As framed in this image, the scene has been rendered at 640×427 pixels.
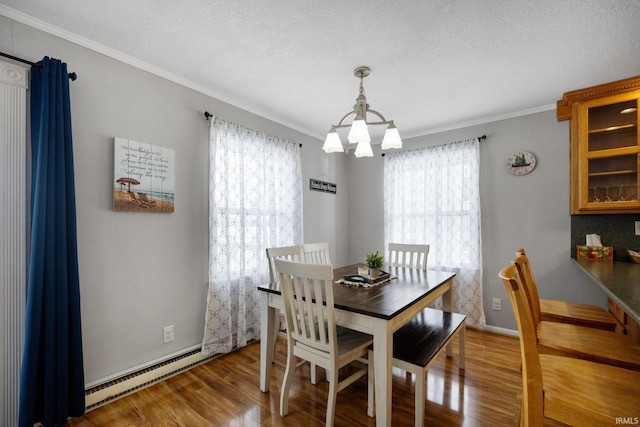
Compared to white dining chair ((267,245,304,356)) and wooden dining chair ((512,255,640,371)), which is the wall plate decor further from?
white dining chair ((267,245,304,356))

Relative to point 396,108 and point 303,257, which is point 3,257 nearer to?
point 303,257

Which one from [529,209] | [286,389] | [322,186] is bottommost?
[286,389]

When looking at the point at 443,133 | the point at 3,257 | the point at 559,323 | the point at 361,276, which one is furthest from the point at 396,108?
the point at 3,257

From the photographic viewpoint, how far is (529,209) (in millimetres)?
3064

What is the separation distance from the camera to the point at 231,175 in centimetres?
277

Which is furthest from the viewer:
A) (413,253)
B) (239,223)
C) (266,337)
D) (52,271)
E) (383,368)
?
(413,253)

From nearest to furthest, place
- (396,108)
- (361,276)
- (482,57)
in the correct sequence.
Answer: (482,57)
(361,276)
(396,108)

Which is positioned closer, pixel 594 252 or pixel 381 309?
pixel 381 309

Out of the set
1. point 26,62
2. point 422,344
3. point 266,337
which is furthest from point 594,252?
point 26,62

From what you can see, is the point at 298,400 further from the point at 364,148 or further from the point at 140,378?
the point at 364,148

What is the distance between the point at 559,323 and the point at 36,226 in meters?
3.21

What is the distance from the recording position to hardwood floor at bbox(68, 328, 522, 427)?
1773 mm

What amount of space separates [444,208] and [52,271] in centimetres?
366

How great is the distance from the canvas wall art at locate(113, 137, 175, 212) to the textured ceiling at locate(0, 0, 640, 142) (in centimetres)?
66
